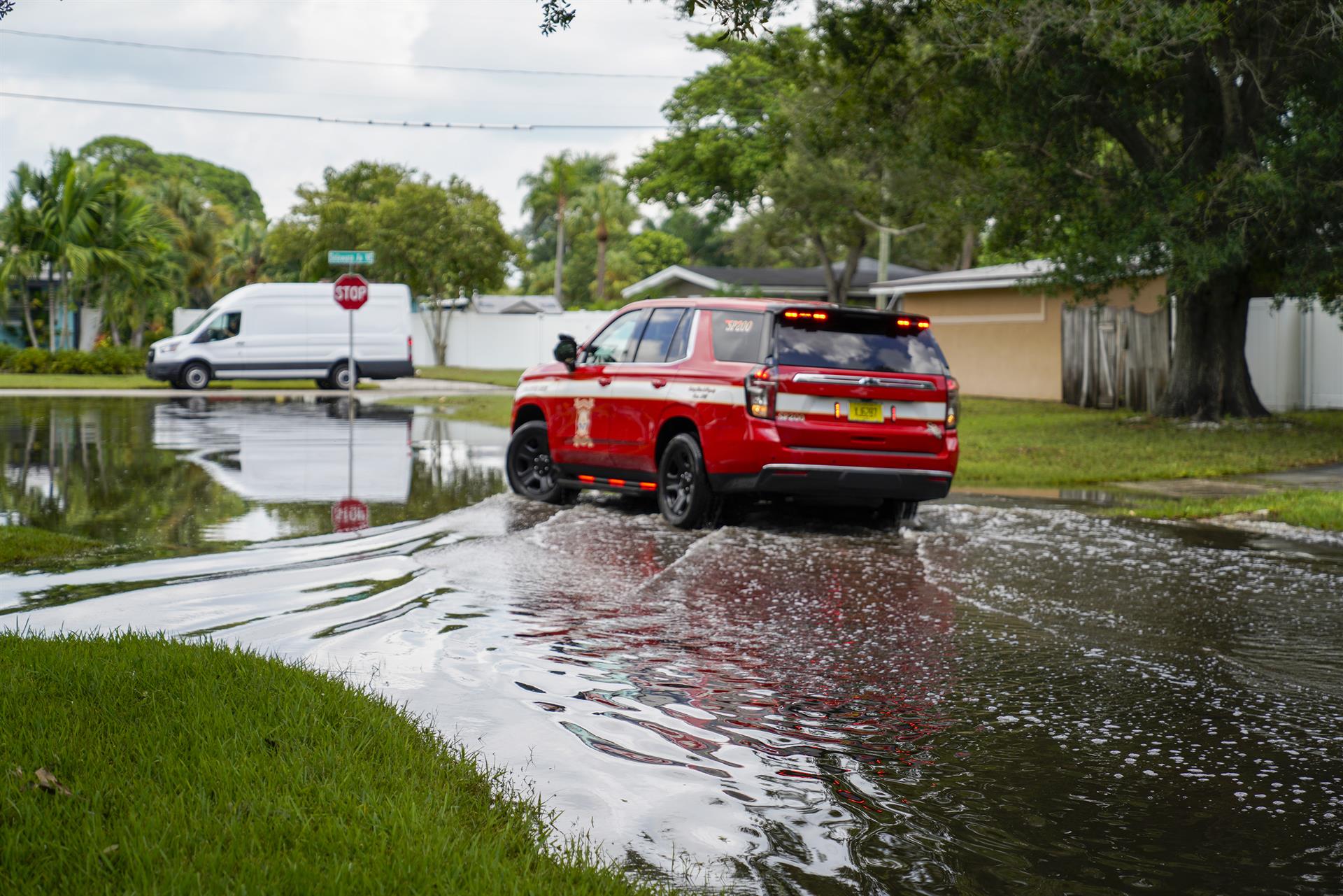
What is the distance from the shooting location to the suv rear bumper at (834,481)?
1077 centimetres

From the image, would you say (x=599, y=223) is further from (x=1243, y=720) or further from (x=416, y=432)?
(x=1243, y=720)

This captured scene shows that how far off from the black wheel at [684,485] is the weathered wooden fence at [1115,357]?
1706cm

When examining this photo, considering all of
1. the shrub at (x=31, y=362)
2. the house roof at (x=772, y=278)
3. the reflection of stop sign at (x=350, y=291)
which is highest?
the house roof at (x=772, y=278)

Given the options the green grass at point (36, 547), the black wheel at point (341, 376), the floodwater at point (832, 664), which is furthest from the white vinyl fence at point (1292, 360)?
the green grass at point (36, 547)

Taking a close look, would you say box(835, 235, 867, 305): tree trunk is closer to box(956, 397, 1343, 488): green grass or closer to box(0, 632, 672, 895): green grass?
box(956, 397, 1343, 488): green grass

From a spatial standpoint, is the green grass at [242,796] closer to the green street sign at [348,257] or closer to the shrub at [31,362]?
the green street sign at [348,257]

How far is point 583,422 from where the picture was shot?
12.7 meters

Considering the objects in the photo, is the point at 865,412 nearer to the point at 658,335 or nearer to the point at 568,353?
the point at 658,335

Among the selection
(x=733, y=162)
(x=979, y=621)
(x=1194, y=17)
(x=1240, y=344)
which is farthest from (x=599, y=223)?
(x=979, y=621)

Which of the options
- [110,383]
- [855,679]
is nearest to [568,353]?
[855,679]

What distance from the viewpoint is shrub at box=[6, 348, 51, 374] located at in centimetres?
4297

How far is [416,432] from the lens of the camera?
2230 centimetres

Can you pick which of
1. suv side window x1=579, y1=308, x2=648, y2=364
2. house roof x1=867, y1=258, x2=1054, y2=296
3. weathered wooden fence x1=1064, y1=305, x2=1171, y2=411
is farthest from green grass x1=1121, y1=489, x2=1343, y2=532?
house roof x1=867, y1=258, x2=1054, y2=296

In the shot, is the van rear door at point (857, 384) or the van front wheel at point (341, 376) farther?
the van front wheel at point (341, 376)
